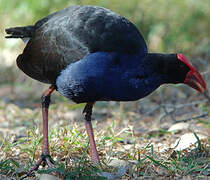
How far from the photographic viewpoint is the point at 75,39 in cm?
339

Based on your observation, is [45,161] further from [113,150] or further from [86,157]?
[113,150]

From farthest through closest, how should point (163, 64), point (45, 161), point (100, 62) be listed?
point (45, 161)
point (163, 64)
point (100, 62)

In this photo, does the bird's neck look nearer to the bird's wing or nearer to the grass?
the bird's wing

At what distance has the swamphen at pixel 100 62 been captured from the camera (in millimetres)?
3230

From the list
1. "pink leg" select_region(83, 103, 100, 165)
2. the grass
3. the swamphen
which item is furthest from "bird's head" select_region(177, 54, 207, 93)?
"pink leg" select_region(83, 103, 100, 165)

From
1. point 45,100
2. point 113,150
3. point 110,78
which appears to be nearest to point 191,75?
point 110,78

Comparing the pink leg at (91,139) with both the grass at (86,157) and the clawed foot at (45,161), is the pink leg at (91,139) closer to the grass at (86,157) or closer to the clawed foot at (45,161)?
the grass at (86,157)

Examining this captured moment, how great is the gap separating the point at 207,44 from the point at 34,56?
4.02 m

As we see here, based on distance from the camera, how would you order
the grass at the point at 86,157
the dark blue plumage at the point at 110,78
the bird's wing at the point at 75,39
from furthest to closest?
1. the bird's wing at the point at 75,39
2. the dark blue plumage at the point at 110,78
3. the grass at the point at 86,157

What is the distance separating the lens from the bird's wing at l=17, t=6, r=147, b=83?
332 cm

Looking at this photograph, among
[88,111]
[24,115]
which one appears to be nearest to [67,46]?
[88,111]

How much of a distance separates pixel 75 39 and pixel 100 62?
1.16 ft

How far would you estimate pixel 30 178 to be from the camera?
314cm

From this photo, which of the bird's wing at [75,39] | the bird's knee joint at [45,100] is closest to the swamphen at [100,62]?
the bird's wing at [75,39]
